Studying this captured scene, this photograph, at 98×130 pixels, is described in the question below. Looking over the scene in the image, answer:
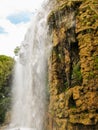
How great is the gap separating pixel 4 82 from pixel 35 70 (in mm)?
15031

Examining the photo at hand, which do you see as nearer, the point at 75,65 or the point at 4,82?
the point at 75,65

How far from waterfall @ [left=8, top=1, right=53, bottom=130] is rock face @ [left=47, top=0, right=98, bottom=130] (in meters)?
3.02

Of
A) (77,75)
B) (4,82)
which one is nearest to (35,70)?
(77,75)

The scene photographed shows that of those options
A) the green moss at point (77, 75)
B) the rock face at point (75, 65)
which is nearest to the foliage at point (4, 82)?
the rock face at point (75, 65)

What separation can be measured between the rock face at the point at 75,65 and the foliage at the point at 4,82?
17.5 meters

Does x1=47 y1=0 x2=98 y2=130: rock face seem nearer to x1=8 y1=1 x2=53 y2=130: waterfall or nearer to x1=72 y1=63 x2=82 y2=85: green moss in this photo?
x1=72 y1=63 x2=82 y2=85: green moss

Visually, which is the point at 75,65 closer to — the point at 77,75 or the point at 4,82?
the point at 77,75

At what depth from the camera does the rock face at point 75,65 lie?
1620cm

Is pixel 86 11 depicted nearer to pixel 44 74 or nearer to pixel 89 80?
pixel 89 80

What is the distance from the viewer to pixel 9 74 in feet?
132

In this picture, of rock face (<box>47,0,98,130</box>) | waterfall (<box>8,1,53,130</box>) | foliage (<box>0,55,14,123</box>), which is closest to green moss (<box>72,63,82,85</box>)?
rock face (<box>47,0,98,130</box>)

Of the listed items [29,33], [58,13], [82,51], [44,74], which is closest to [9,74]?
[29,33]

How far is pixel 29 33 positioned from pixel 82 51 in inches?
505

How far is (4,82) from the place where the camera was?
4000 centimetres
